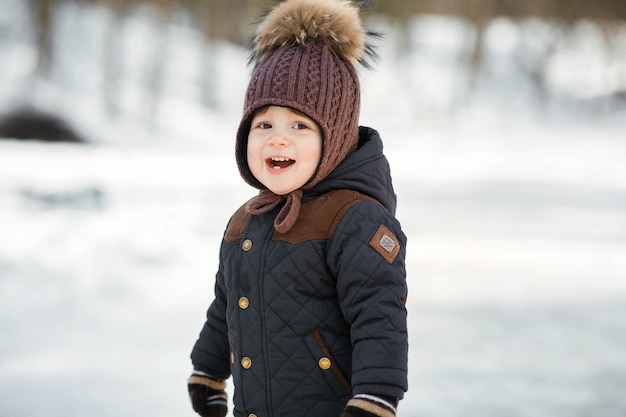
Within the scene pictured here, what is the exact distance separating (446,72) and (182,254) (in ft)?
87.4

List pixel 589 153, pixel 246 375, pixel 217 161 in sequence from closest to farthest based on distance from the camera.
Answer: pixel 246 375 < pixel 217 161 < pixel 589 153

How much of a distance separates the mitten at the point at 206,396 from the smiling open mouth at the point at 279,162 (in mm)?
602

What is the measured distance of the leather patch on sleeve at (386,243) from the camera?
1.74m

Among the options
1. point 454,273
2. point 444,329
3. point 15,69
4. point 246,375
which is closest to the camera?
point 246,375

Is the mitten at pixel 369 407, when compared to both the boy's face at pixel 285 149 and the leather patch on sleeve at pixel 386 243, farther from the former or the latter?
the boy's face at pixel 285 149

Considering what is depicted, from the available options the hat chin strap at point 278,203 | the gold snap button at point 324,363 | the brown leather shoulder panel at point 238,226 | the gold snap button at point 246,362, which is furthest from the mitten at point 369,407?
the brown leather shoulder panel at point 238,226

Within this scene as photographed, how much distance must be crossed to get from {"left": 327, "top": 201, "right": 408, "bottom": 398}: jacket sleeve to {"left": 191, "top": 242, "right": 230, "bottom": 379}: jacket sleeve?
45 centimetres

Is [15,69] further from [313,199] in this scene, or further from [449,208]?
[313,199]

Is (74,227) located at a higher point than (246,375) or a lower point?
higher

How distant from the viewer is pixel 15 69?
56.4 feet

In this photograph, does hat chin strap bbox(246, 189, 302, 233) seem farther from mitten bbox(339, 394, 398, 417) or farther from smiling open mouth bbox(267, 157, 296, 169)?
mitten bbox(339, 394, 398, 417)

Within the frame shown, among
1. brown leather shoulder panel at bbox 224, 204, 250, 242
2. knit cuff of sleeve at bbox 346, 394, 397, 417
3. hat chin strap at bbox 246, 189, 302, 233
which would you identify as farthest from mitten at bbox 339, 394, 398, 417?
brown leather shoulder panel at bbox 224, 204, 250, 242

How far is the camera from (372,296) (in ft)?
5.61

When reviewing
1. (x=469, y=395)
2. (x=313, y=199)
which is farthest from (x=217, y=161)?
(x=313, y=199)
